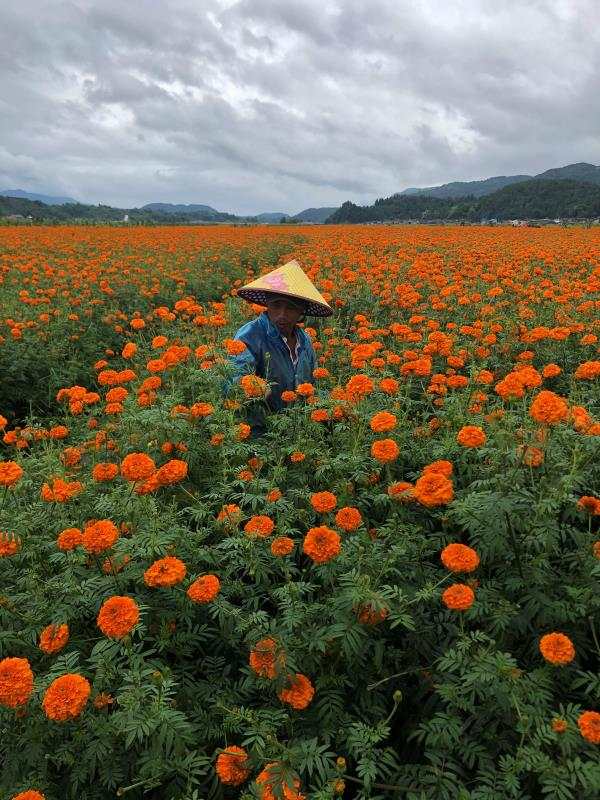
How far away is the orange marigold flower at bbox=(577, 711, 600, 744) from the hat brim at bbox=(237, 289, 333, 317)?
2.63 meters

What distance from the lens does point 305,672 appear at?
62.0 inches

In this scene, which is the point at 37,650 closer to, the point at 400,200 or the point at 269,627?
the point at 269,627

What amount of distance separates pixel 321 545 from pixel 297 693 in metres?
0.42

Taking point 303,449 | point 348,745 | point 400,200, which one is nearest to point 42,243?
point 303,449

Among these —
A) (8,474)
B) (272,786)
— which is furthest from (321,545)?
(8,474)

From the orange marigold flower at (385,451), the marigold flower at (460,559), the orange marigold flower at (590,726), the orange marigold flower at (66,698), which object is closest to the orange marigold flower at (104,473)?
the orange marigold flower at (66,698)

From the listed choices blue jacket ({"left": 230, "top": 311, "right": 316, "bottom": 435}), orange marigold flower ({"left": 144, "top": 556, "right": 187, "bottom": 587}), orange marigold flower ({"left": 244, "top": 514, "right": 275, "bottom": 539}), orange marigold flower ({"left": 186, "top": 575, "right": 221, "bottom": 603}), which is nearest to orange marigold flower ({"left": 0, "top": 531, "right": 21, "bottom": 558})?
orange marigold flower ({"left": 144, "top": 556, "right": 187, "bottom": 587})

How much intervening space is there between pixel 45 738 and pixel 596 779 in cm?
148

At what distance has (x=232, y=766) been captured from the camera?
1341 millimetres

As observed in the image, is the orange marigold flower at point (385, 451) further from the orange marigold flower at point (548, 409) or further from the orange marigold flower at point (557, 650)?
the orange marigold flower at point (557, 650)

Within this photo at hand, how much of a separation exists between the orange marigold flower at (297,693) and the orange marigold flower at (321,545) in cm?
34

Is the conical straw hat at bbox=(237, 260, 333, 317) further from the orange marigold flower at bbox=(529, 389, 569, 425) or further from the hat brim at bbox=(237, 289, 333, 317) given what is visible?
the orange marigold flower at bbox=(529, 389, 569, 425)

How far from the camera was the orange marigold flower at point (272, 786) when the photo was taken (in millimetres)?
1187

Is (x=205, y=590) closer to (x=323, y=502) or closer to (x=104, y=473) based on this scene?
(x=323, y=502)
